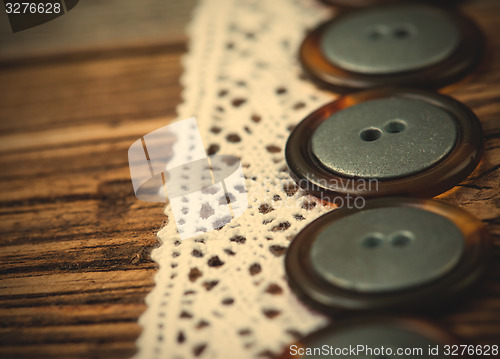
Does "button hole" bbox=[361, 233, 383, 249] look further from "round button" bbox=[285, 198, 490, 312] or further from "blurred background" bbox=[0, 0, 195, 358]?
"blurred background" bbox=[0, 0, 195, 358]

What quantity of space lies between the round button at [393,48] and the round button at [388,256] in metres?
0.21

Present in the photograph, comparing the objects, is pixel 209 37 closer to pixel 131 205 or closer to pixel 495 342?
pixel 131 205

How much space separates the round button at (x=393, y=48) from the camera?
573 mm

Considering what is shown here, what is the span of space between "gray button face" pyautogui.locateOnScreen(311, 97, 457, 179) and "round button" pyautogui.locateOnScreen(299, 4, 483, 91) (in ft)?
0.20

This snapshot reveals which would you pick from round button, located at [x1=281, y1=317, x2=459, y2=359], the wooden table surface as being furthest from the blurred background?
round button, located at [x1=281, y1=317, x2=459, y2=359]

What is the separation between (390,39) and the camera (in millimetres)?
620

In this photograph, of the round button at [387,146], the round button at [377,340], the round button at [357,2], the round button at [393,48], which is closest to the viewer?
the round button at [377,340]

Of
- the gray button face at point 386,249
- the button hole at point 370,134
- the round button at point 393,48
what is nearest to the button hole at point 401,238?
the gray button face at point 386,249

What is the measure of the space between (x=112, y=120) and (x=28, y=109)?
0.49ft

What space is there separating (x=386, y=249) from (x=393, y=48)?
310mm

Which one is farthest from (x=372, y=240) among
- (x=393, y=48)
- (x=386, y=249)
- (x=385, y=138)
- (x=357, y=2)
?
(x=357, y=2)

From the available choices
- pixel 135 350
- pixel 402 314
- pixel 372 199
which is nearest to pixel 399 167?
pixel 372 199

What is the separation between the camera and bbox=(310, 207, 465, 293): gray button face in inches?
14.1

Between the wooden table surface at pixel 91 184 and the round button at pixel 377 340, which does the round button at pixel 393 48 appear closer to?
the wooden table surface at pixel 91 184
